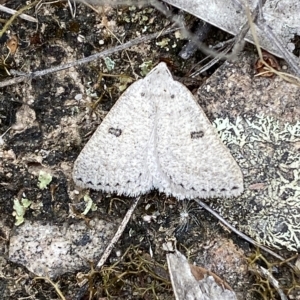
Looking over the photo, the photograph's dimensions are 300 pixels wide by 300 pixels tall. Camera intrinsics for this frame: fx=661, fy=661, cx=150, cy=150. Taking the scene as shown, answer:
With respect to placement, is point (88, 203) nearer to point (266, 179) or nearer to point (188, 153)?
point (188, 153)

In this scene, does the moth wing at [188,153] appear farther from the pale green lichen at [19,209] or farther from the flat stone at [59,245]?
the pale green lichen at [19,209]

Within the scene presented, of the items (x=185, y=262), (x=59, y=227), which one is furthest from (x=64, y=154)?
(x=185, y=262)

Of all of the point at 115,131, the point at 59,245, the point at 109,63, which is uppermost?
the point at 109,63

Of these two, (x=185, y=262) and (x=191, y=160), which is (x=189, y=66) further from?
(x=185, y=262)

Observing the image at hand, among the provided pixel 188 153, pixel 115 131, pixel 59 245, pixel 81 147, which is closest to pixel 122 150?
pixel 115 131

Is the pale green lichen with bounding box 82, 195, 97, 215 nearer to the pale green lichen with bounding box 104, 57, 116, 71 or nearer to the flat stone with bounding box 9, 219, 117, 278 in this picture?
the flat stone with bounding box 9, 219, 117, 278

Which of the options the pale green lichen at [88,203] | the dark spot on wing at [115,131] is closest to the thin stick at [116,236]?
the pale green lichen at [88,203]

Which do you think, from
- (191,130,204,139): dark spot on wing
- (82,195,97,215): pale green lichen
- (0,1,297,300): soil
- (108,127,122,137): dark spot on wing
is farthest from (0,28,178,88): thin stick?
(82,195,97,215): pale green lichen
